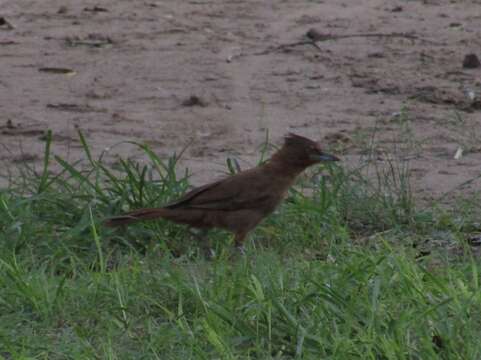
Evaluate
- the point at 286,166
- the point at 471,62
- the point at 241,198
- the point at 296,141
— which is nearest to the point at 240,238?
the point at 241,198

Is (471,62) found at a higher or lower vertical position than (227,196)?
lower

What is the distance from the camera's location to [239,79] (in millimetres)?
10375

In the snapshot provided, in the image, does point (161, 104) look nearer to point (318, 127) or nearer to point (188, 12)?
point (318, 127)

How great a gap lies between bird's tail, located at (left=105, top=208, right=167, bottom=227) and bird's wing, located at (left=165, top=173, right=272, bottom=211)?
0.20ft

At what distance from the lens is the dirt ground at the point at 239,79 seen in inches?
345

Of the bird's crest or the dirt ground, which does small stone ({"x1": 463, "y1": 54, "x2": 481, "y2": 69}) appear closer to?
the dirt ground

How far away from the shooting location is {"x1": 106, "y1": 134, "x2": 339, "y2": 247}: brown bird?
663cm

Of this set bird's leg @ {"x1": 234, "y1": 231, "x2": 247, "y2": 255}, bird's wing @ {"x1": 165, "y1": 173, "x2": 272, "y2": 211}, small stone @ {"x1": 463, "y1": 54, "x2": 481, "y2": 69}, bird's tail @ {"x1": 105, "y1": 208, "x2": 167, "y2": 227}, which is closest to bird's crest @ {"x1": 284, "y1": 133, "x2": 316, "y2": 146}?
bird's wing @ {"x1": 165, "y1": 173, "x2": 272, "y2": 211}

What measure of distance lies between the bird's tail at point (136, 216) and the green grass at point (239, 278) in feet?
0.35

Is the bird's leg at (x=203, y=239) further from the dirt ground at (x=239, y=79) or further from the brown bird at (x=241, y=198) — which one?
the dirt ground at (x=239, y=79)

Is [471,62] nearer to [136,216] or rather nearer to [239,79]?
[239,79]

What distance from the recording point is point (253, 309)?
5.27 metres

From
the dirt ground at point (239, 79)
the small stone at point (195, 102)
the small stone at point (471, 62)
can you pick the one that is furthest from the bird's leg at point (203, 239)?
the small stone at point (471, 62)

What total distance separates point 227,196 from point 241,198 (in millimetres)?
92
